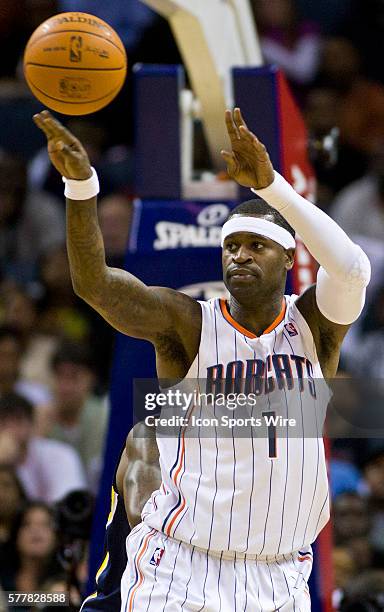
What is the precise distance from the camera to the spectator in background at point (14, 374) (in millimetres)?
8734

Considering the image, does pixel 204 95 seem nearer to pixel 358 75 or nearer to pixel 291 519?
pixel 291 519

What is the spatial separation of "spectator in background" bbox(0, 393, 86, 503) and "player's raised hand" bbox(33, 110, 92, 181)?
4.58 meters

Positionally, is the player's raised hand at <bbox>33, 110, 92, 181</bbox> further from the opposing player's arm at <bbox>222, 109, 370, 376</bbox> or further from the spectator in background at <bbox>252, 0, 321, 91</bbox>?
the spectator in background at <bbox>252, 0, 321, 91</bbox>

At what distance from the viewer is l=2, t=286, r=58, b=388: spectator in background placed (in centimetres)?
900

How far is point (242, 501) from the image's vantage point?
4156mm

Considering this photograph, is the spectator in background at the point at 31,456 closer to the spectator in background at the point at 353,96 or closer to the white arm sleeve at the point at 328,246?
the spectator in background at the point at 353,96

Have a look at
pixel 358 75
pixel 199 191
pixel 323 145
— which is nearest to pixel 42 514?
pixel 199 191

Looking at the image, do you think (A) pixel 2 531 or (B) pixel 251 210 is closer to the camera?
(B) pixel 251 210

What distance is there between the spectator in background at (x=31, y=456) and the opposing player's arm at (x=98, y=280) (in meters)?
4.10

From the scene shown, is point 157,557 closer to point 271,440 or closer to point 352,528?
point 271,440

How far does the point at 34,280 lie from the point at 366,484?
10.1 feet

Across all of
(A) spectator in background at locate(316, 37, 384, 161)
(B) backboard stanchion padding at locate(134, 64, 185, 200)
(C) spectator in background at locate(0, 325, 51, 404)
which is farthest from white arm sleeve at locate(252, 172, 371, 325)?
(A) spectator in background at locate(316, 37, 384, 161)

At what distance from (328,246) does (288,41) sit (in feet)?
22.0

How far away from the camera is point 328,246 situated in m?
4.24
